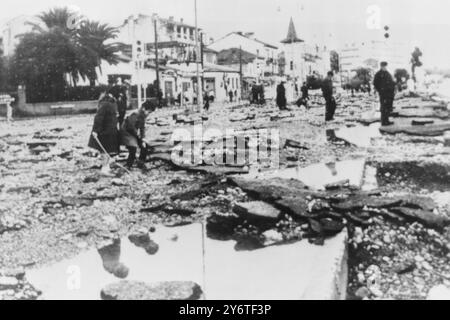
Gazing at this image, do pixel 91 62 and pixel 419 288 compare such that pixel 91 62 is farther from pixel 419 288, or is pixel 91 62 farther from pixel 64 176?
pixel 419 288

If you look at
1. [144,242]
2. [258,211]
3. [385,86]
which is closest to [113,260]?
[144,242]

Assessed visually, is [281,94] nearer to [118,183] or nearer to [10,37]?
[10,37]

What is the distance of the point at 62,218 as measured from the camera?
16.5ft

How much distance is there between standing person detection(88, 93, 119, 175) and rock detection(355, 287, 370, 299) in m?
4.73

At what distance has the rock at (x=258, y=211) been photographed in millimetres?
4273

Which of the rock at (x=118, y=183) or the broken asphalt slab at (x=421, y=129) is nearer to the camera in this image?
the rock at (x=118, y=183)

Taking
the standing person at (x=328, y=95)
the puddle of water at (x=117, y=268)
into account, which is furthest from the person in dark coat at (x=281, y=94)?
the puddle of water at (x=117, y=268)

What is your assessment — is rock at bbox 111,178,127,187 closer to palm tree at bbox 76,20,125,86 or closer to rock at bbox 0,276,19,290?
rock at bbox 0,276,19,290

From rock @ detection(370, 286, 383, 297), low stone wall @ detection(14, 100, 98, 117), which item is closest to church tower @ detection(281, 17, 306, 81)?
low stone wall @ detection(14, 100, 98, 117)

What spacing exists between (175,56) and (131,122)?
3307 cm

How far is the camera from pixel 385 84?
10656 millimetres

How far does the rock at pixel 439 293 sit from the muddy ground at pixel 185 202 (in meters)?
0.04

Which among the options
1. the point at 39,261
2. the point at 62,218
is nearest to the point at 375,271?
the point at 39,261

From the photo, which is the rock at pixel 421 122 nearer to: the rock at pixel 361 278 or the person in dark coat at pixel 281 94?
the rock at pixel 361 278
